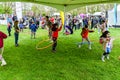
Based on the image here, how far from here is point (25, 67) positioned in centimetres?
1386

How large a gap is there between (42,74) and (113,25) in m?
26.2

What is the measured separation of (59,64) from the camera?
14570mm

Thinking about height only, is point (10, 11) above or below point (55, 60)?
above

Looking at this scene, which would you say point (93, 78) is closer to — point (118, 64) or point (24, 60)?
point (118, 64)

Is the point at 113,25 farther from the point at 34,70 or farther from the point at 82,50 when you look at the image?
the point at 34,70

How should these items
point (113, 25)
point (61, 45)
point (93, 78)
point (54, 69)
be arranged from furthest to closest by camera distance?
point (113, 25), point (61, 45), point (54, 69), point (93, 78)

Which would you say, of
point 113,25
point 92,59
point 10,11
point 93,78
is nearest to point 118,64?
point 92,59

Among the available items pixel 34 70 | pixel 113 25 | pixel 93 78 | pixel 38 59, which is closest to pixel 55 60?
pixel 38 59

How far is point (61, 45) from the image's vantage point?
1914cm

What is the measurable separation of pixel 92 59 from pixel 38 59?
2.97 meters

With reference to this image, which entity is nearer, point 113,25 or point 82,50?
point 82,50

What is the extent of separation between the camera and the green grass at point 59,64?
42.5 ft

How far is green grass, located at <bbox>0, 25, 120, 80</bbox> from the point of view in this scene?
1297 cm

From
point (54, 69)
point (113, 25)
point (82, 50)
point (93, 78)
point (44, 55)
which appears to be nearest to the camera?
point (93, 78)
